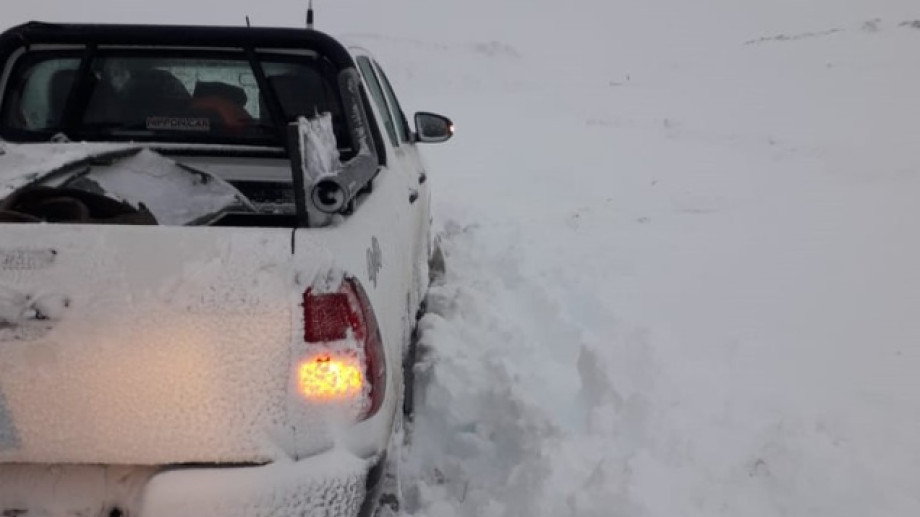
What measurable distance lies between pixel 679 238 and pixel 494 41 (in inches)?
1312

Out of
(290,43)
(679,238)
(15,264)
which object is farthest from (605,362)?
(679,238)

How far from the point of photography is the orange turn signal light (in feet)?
7.14

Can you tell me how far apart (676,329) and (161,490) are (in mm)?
4084

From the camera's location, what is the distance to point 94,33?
3.93 metres

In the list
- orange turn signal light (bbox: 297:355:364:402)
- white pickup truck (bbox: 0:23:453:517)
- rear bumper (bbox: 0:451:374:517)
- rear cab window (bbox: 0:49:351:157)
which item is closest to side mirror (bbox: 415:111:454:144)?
rear cab window (bbox: 0:49:351:157)

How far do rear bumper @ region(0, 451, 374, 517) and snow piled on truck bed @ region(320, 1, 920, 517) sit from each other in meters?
1.50

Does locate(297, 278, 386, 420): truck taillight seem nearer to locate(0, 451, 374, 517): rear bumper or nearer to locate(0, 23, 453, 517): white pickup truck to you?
locate(0, 23, 453, 517): white pickup truck

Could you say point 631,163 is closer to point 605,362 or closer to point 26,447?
point 605,362

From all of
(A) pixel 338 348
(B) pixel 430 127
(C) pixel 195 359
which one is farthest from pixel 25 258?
(B) pixel 430 127

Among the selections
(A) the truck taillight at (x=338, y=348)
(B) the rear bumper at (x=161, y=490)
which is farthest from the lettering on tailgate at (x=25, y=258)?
(A) the truck taillight at (x=338, y=348)

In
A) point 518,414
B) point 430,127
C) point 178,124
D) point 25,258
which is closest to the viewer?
point 25,258

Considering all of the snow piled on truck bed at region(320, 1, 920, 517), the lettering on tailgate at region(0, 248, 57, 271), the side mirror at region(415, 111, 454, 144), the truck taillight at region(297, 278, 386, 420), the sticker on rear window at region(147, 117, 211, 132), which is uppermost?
the lettering on tailgate at region(0, 248, 57, 271)

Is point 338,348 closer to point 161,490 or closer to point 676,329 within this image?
Result: point 161,490

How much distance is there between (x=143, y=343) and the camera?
206 cm
